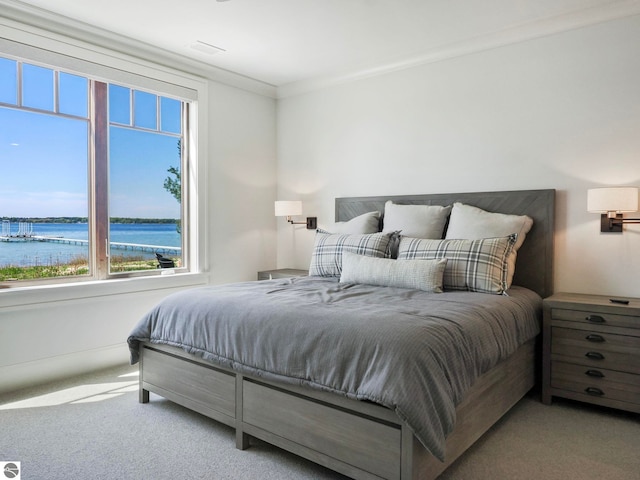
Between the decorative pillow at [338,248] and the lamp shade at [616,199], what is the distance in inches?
55.6

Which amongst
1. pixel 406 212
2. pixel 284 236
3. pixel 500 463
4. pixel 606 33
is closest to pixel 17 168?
pixel 284 236

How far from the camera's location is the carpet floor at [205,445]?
81.9 inches

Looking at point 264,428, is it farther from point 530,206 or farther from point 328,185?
point 328,185

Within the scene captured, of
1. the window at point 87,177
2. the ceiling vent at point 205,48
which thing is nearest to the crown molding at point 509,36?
the ceiling vent at point 205,48

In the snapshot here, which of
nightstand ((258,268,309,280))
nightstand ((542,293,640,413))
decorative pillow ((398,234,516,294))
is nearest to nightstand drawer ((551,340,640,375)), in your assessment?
nightstand ((542,293,640,413))

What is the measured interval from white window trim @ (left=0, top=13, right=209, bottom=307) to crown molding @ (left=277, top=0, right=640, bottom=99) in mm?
1332

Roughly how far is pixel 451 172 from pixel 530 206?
714 millimetres

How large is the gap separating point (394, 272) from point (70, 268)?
8.17ft

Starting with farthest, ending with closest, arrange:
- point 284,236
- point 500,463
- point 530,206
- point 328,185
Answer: point 284,236 → point 328,185 → point 530,206 → point 500,463

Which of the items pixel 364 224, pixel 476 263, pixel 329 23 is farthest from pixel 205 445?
pixel 329 23

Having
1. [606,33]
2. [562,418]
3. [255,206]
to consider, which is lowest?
[562,418]

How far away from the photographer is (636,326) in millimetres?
2588

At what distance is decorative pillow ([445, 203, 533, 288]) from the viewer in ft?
10.5

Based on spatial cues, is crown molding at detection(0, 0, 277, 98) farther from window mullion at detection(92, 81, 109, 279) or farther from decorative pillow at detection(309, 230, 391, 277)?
decorative pillow at detection(309, 230, 391, 277)
